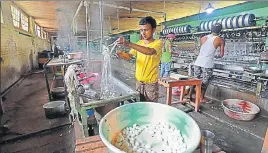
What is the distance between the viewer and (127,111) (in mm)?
1148

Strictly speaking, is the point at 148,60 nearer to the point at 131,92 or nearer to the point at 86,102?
the point at 131,92

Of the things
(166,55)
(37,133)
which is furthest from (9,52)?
(166,55)

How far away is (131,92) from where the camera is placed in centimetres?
188

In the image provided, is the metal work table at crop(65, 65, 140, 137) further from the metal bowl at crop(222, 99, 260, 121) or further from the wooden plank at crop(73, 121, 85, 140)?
the metal bowl at crop(222, 99, 260, 121)

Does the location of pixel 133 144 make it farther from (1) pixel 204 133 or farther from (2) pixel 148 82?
(2) pixel 148 82

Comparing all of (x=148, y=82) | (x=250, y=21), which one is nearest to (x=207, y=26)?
(x=250, y=21)

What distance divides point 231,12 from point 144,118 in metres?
7.08

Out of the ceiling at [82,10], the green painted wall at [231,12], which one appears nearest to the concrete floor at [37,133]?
the ceiling at [82,10]

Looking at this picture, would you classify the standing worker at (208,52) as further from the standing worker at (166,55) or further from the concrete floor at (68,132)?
the standing worker at (166,55)

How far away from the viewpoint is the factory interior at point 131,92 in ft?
2.88

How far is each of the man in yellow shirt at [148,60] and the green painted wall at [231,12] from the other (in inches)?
138

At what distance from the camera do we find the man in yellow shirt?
1621 millimetres

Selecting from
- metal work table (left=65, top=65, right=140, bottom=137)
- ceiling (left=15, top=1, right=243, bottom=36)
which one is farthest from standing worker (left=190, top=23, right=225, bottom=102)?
metal work table (left=65, top=65, right=140, bottom=137)

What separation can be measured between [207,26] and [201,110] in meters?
4.58
